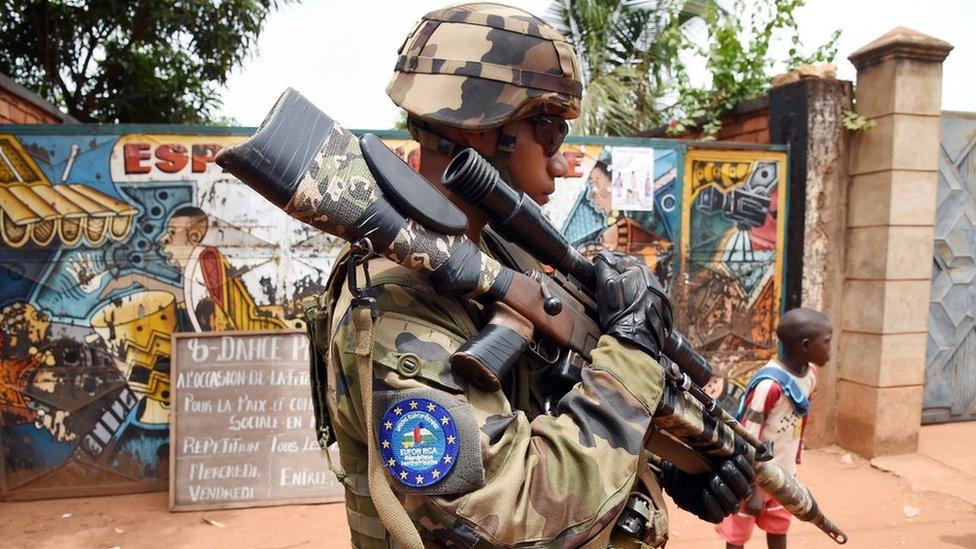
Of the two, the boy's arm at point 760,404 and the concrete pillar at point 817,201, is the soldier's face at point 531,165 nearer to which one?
the boy's arm at point 760,404

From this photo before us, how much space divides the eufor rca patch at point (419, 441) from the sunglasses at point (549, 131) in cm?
65

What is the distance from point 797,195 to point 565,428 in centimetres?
432

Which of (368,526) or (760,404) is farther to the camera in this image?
(760,404)

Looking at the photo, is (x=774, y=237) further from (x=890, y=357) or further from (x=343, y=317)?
(x=343, y=317)

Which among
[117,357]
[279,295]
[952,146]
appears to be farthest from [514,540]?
[952,146]

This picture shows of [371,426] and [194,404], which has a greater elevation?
[371,426]

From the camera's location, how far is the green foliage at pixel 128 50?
8.95 meters

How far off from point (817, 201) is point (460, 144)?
422cm

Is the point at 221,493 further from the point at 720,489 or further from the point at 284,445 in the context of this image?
the point at 720,489

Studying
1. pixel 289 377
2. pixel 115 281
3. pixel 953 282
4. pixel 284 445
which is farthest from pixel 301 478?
pixel 953 282

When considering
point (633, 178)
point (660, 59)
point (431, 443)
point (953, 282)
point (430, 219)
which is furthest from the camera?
point (660, 59)

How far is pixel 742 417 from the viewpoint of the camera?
10.1 feet

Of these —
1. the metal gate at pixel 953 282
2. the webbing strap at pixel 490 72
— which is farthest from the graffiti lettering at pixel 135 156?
the metal gate at pixel 953 282

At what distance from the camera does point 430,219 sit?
3.84ft
